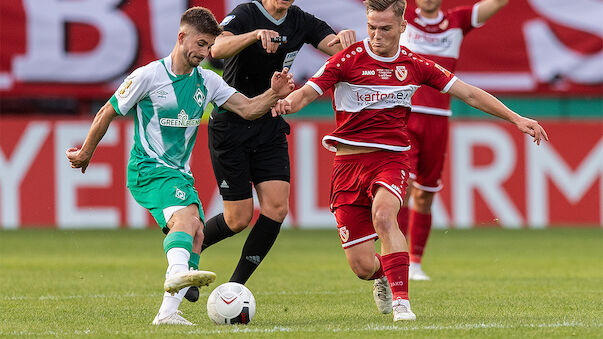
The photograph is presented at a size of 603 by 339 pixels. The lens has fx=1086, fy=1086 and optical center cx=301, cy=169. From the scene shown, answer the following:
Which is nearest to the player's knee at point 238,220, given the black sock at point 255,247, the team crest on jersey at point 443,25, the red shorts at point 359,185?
the black sock at point 255,247

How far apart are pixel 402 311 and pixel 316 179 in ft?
31.2

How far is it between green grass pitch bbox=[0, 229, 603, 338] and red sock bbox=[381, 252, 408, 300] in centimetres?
23

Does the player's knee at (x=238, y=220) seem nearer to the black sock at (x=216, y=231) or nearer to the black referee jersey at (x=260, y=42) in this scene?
the black sock at (x=216, y=231)

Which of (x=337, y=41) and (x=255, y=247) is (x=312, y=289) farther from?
(x=337, y=41)

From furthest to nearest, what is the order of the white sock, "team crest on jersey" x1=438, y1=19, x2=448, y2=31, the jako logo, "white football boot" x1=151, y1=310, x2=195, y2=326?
1. "team crest on jersey" x1=438, y1=19, x2=448, y2=31
2. the jako logo
3. "white football boot" x1=151, y1=310, x2=195, y2=326
4. the white sock

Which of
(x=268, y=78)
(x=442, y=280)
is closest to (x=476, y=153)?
(x=442, y=280)

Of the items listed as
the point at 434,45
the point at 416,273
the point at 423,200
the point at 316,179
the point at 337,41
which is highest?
the point at 337,41

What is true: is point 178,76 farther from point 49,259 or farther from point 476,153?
point 476,153

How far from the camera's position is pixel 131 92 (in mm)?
6648

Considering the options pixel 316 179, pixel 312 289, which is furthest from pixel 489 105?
pixel 316 179

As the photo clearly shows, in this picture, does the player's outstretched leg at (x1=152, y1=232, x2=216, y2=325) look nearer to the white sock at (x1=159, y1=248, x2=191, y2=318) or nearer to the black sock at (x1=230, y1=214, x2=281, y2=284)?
the white sock at (x1=159, y1=248, x2=191, y2=318)

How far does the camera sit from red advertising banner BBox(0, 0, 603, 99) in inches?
663

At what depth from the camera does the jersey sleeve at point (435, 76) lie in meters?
7.04

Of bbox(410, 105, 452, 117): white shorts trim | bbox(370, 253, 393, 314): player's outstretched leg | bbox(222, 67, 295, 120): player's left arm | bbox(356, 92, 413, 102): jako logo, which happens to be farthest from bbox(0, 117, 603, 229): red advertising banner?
bbox(356, 92, 413, 102): jako logo
